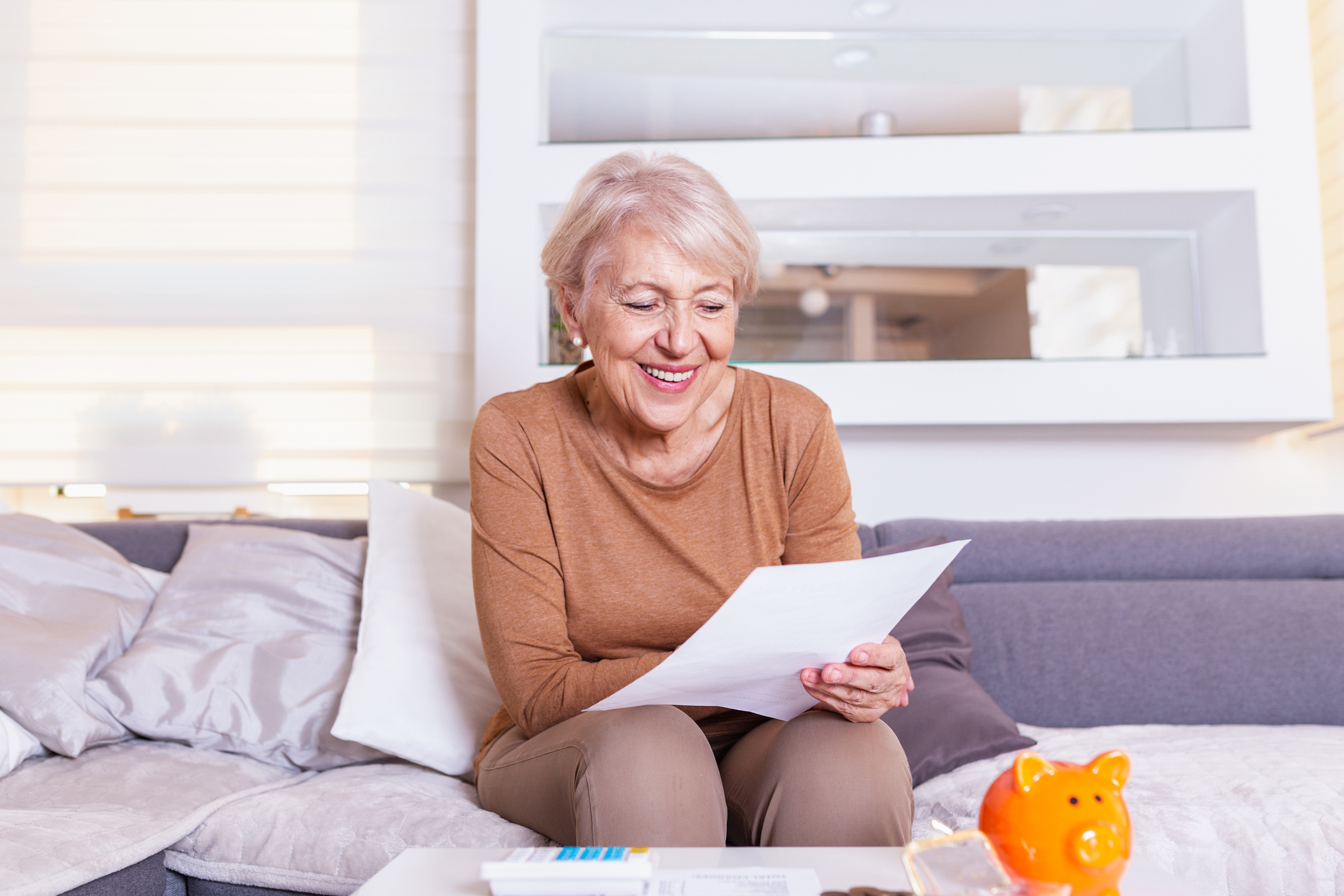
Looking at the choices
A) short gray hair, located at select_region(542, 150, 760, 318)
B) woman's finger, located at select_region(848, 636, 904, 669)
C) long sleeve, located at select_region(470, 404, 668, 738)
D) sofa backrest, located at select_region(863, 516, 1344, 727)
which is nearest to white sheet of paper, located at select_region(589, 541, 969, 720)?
woman's finger, located at select_region(848, 636, 904, 669)

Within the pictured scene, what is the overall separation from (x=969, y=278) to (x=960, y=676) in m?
1.09

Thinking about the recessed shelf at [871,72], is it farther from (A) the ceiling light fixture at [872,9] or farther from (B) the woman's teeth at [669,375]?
(B) the woman's teeth at [669,375]

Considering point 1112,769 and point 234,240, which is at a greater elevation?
point 234,240

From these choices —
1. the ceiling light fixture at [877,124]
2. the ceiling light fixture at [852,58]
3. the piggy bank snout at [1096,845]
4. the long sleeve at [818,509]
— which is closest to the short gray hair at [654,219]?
the long sleeve at [818,509]

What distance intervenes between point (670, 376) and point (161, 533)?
1.31 metres

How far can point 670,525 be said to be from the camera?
1.30 m

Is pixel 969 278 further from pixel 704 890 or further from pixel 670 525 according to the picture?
pixel 704 890

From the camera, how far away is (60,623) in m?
1.66

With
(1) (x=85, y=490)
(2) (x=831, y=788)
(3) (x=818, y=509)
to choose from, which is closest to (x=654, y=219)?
(3) (x=818, y=509)

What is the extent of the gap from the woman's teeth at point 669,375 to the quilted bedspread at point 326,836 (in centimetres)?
60

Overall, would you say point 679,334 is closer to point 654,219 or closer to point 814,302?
point 654,219

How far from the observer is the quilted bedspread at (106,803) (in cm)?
106

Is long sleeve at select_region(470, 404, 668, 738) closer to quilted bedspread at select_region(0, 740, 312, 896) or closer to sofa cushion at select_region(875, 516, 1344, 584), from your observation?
quilted bedspread at select_region(0, 740, 312, 896)

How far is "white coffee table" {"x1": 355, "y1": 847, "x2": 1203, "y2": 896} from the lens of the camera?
0.74 metres
